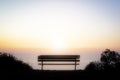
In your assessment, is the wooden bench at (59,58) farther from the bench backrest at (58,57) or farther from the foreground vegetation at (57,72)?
the foreground vegetation at (57,72)

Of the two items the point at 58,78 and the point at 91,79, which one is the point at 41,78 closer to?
the point at 58,78

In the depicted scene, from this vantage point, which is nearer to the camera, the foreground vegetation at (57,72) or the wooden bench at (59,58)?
the foreground vegetation at (57,72)

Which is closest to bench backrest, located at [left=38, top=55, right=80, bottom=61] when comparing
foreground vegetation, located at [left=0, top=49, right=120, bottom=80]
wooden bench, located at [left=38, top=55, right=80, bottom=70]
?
wooden bench, located at [left=38, top=55, right=80, bottom=70]

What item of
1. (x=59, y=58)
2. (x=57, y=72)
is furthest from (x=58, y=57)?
(x=57, y=72)

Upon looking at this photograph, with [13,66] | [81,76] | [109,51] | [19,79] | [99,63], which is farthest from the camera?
[109,51]

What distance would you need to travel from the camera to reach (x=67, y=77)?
361 inches

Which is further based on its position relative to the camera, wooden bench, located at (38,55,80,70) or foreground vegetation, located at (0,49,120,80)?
wooden bench, located at (38,55,80,70)

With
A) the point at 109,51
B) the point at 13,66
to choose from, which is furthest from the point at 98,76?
the point at 109,51

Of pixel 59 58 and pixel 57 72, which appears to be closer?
pixel 57 72

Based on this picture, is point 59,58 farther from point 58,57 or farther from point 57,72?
point 57,72

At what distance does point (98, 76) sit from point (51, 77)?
4.66 feet

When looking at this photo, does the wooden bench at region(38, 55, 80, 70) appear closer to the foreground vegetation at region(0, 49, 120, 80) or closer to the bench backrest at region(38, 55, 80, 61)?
the bench backrest at region(38, 55, 80, 61)

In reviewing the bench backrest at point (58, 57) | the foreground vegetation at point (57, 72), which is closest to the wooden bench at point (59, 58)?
the bench backrest at point (58, 57)

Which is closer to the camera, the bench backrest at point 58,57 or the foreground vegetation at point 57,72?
the foreground vegetation at point 57,72
